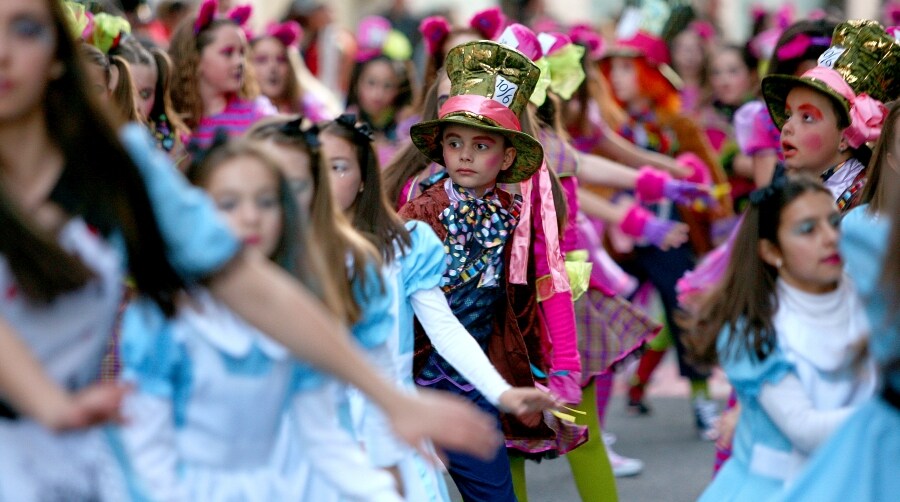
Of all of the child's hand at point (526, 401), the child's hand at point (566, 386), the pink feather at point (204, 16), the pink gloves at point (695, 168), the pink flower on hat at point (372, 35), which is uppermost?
the child's hand at point (526, 401)

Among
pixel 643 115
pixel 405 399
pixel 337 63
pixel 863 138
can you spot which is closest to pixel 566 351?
pixel 863 138

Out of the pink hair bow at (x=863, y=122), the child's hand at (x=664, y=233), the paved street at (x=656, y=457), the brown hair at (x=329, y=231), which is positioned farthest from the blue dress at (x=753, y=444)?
the child's hand at (x=664, y=233)

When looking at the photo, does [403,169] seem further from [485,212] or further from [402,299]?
[402,299]

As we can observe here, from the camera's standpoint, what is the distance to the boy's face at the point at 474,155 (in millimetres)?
4949

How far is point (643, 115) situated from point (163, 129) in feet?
12.4

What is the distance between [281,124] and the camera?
391 centimetres

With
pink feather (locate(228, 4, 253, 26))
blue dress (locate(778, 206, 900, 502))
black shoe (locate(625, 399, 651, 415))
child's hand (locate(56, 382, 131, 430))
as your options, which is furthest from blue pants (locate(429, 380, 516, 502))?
black shoe (locate(625, 399, 651, 415))

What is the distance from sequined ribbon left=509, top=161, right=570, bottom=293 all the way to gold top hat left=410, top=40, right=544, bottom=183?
15 cm

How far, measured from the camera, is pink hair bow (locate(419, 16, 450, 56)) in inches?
275

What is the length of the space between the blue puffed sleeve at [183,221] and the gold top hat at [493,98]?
2.41m

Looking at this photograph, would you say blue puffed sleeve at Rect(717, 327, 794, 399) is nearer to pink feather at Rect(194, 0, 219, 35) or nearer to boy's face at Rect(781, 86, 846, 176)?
boy's face at Rect(781, 86, 846, 176)

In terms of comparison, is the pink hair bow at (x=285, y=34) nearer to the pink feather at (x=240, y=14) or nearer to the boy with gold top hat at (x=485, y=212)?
the pink feather at (x=240, y=14)

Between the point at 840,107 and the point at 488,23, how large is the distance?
2282 millimetres

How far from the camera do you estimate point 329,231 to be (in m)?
3.73
